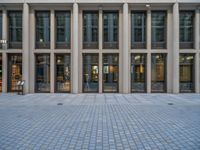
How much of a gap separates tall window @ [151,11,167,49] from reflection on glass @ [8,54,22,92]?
42.0 ft

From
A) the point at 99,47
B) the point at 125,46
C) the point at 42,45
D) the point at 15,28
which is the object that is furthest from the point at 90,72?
the point at 15,28

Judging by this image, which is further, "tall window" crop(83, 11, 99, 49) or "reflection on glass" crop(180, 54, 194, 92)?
"tall window" crop(83, 11, 99, 49)

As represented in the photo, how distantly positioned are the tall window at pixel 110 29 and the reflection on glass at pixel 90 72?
1751 millimetres

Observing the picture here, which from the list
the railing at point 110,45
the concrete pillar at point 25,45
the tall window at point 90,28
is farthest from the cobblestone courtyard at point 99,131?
the tall window at point 90,28

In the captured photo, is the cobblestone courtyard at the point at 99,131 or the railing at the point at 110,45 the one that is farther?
the railing at the point at 110,45

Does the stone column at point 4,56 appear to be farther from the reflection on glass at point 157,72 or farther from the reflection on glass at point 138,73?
the reflection on glass at point 157,72

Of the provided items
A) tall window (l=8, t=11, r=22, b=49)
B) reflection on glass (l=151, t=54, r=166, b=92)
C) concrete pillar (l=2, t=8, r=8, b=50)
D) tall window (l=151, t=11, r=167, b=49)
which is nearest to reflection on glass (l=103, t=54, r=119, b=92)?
reflection on glass (l=151, t=54, r=166, b=92)

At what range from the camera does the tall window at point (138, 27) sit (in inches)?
816

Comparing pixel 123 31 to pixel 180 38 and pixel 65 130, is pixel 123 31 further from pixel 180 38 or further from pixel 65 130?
pixel 65 130

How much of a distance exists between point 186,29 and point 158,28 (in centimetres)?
264

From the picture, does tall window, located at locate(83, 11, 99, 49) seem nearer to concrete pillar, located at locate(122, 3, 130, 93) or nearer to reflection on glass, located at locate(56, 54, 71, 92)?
reflection on glass, located at locate(56, 54, 71, 92)

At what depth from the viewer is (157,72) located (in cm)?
2053

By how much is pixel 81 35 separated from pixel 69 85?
4817mm

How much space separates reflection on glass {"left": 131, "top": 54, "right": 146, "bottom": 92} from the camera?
67.3 ft
